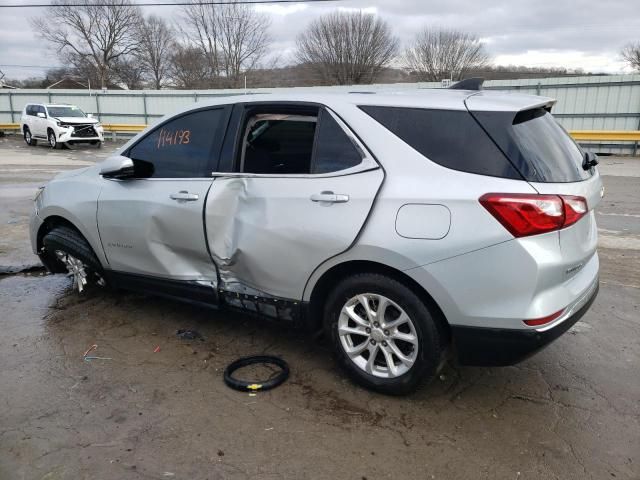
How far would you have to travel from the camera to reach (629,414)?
116 inches

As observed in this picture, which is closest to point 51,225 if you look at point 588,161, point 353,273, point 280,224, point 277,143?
point 277,143

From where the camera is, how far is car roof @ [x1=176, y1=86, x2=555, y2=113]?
2904 mm

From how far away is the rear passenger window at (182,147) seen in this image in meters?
3.71

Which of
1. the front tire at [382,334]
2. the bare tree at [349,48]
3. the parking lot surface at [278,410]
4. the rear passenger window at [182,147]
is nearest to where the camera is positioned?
the parking lot surface at [278,410]

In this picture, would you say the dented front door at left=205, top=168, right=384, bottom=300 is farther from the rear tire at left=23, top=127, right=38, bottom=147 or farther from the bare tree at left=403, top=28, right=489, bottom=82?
the bare tree at left=403, top=28, right=489, bottom=82

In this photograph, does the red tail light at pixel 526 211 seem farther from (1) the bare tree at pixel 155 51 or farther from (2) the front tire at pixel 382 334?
(1) the bare tree at pixel 155 51

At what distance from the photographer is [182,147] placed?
385 cm

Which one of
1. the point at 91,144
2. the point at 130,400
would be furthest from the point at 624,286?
the point at 91,144

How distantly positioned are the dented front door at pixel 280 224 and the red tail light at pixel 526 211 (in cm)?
64

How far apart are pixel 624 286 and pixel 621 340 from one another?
137 cm

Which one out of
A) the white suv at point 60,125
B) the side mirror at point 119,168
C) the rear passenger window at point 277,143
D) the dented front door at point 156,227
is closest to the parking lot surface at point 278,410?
the dented front door at point 156,227

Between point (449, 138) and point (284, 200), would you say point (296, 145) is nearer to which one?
point (284, 200)

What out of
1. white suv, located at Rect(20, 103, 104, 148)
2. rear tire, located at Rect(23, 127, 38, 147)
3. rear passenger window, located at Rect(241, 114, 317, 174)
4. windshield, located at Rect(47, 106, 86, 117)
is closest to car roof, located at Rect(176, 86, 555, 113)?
rear passenger window, located at Rect(241, 114, 317, 174)

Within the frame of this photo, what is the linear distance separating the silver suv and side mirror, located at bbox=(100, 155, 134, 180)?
1cm
